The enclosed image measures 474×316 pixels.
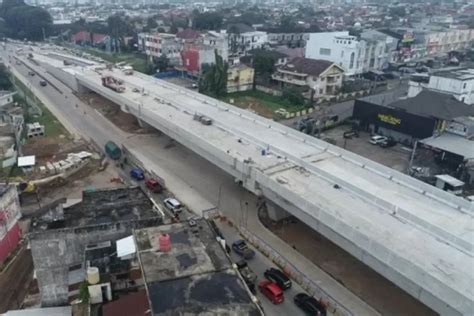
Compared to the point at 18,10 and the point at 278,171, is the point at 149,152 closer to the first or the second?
the point at 278,171

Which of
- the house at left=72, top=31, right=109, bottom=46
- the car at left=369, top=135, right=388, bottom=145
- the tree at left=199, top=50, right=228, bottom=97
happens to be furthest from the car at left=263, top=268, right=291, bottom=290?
the house at left=72, top=31, right=109, bottom=46

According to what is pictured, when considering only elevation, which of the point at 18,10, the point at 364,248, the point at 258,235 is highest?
the point at 18,10

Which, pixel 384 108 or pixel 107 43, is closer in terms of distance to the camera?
pixel 384 108

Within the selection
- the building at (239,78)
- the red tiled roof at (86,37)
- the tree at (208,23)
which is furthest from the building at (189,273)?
the tree at (208,23)

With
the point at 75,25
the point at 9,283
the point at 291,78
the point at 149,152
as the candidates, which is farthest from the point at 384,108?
the point at 75,25

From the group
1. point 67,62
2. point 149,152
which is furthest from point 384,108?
point 67,62

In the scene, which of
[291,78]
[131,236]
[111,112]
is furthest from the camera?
[291,78]

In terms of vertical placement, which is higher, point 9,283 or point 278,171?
point 278,171

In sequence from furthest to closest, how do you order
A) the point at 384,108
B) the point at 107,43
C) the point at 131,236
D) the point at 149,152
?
the point at 107,43 → the point at 384,108 → the point at 149,152 → the point at 131,236
